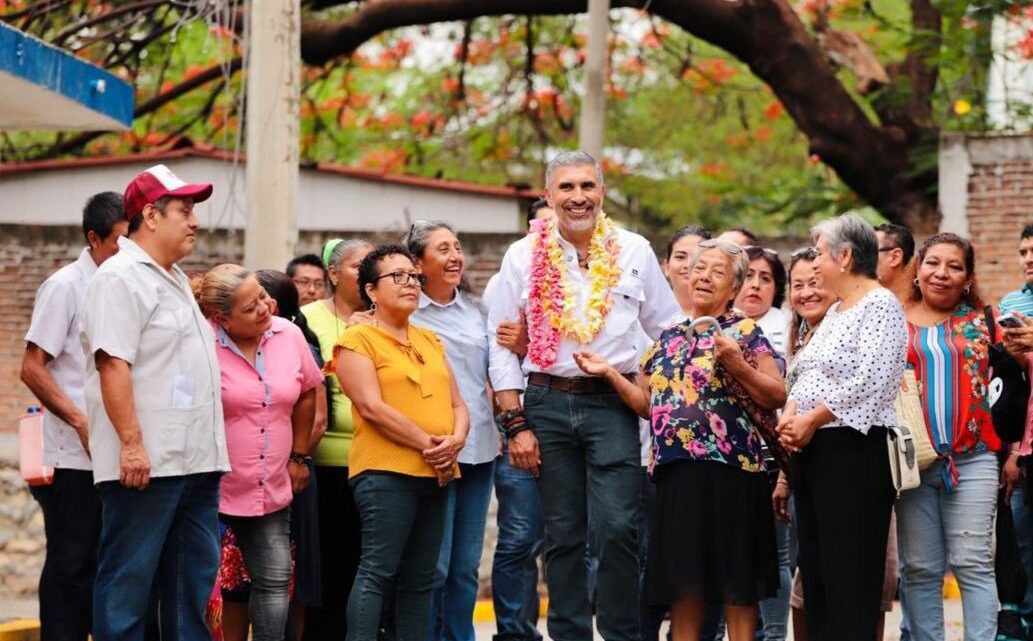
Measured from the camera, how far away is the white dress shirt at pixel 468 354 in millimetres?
8680

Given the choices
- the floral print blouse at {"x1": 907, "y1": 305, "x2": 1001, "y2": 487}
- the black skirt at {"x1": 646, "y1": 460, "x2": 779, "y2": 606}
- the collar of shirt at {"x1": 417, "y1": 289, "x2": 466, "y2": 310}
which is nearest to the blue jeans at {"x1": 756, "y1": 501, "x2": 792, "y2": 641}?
the black skirt at {"x1": 646, "y1": 460, "x2": 779, "y2": 606}

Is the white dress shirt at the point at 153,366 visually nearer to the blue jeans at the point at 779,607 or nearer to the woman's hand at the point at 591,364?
the woman's hand at the point at 591,364

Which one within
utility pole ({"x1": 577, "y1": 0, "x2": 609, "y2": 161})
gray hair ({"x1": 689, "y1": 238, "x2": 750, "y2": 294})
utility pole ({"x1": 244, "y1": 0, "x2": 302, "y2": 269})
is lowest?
gray hair ({"x1": 689, "y1": 238, "x2": 750, "y2": 294})

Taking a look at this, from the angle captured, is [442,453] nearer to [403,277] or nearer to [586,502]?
[586,502]

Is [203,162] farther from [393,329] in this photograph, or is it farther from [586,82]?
[393,329]

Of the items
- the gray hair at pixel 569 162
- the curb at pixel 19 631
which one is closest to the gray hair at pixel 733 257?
the gray hair at pixel 569 162

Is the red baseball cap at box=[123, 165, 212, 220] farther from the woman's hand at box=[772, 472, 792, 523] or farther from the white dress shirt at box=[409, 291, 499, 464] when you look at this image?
the woman's hand at box=[772, 472, 792, 523]

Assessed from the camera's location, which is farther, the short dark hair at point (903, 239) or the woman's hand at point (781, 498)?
the short dark hair at point (903, 239)

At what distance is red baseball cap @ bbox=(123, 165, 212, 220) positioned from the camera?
734cm

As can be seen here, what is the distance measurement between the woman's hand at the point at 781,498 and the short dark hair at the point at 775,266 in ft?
4.30

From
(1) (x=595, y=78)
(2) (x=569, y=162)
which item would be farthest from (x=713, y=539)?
(1) (x=595, y=78)

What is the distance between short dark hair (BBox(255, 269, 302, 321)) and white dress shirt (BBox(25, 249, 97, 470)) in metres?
0.95

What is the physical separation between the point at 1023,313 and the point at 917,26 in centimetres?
1024

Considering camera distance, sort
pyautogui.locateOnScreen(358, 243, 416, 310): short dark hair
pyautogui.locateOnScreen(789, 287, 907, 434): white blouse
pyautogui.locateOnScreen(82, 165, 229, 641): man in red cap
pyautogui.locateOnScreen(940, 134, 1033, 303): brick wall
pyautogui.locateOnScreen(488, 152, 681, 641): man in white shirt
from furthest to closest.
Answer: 1. pyautogui.locateOnScreen(940, 134, 1033, 303): brick wall
2. pyautogui.locateOnScreen(358, 243, 416, 310): short dark hair
3. pyautogui.locateOnScreen(488, 152, 681, 641): man in white shirt
4. pyautogui.locateOnScreen(789, 287, 907, 434): white blouse
5. pyautogui.locateOnScreen(82, 165, 229, 641): man in red cap
